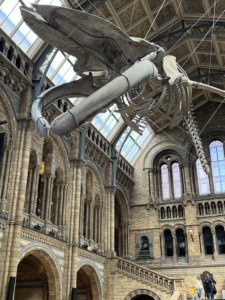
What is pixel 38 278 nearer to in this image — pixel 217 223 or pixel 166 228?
pixel 166 228

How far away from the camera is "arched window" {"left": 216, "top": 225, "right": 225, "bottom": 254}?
966 inches

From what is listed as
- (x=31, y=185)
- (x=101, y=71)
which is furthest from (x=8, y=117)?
(x=101, y=71)

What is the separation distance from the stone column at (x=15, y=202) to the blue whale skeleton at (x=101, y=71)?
8069mm

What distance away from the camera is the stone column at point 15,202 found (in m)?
13.2

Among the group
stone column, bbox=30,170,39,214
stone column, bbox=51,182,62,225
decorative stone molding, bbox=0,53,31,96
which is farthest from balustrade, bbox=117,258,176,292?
decorative stone molding, bbox=0,53,31,96

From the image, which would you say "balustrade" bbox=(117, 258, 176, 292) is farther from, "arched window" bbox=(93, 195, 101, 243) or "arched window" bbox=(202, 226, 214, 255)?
"arched window" bbox=(202, 226, 214, 255)

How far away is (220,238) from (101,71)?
20.7 meters

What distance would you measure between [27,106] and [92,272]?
33.0 feet

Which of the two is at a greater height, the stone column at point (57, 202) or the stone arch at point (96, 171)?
the stone arch at point (96, 171)

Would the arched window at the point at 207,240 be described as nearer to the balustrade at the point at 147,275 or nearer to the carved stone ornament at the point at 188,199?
the carved stone ornament at the point at 188,199

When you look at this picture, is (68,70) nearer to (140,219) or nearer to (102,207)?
(102,207)

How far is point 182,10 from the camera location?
2009 centimetres

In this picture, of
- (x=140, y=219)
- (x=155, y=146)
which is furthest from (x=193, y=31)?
(x=140, y=219)

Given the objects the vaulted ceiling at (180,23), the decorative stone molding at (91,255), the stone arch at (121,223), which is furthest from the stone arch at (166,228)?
the vaulted ceiling at (180,23)
